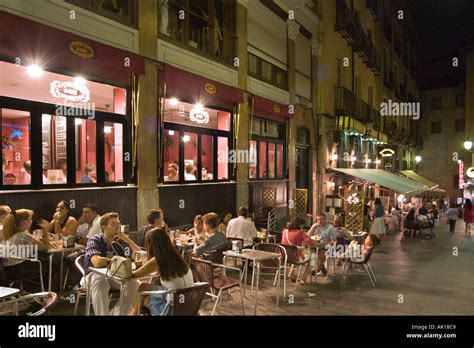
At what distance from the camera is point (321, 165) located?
60.4ft

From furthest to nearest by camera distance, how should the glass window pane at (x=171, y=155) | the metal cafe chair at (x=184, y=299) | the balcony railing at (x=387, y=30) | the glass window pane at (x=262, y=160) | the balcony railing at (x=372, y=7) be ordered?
1. the balcony railing at (x=387, y=30)
2. the balcony railing at (x=372, y=7)
3. the glass window pane at (x=262, y=160)
4. the glass window pane at (x=171, y=155)
5. the metal cafe chair at (x=184, y=299)

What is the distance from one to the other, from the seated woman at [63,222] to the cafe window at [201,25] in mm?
5186

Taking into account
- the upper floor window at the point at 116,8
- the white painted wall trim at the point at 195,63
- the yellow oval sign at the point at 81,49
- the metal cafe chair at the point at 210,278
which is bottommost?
the metal cafe chair at the point at 210,278

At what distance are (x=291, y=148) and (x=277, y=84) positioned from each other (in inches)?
112

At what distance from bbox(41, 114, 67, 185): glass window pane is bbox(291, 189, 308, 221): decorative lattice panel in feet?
32.9

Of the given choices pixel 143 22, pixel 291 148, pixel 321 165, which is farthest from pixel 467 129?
pixel 143 22

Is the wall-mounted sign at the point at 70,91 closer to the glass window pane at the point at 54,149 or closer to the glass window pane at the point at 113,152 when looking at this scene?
the glass window pane at the point at 54,149

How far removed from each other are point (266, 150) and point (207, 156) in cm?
372

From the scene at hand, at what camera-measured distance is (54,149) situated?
24.5 ft

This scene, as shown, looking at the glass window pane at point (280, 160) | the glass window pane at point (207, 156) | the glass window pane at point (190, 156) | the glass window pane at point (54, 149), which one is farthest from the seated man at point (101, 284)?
the glass window pane at point (280, 160)

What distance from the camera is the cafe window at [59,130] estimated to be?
676 cm

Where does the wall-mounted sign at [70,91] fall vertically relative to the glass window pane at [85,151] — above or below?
above

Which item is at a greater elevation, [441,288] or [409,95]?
[409,95]
